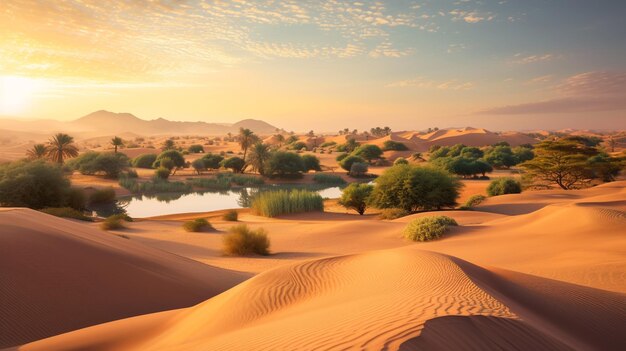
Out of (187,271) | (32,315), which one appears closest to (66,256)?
(32,315)

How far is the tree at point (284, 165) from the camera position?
44.5 metres

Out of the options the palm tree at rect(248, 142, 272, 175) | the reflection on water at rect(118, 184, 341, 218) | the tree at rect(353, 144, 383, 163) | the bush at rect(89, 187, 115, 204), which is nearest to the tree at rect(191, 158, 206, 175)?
the palm tree at rect(248, 142, 272, 175)

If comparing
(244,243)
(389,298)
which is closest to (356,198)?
(244,243)

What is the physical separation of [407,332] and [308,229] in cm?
1465

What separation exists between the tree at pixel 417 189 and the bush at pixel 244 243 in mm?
11334

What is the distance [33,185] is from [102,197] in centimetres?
585

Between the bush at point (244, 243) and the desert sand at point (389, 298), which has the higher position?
→ the desert sand at point (389, 298)

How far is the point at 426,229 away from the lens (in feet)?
49.3

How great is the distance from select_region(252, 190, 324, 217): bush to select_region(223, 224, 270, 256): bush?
996 cm

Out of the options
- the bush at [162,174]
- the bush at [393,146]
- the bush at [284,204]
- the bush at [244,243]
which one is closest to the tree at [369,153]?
the bush at [393,146]

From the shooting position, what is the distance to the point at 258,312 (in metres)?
5.62

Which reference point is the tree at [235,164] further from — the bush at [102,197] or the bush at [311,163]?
the bush at [102,197]

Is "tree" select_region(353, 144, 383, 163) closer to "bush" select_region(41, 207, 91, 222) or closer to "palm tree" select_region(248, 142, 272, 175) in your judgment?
"palm tree" select_region(248, 142, 272, 175)

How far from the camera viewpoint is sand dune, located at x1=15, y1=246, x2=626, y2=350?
3.53 meters
